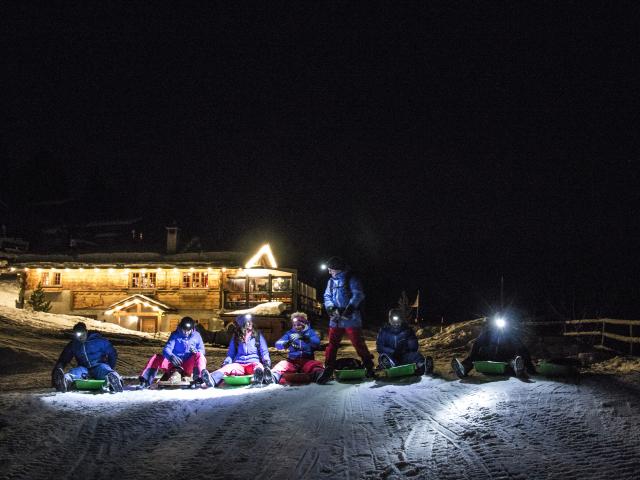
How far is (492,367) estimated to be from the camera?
8984 mm

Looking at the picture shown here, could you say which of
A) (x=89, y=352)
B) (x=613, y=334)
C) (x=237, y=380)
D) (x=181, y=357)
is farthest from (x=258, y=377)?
(x=613, y=334)

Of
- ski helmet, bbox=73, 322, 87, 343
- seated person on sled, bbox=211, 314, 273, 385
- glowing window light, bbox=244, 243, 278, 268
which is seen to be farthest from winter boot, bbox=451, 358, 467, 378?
glowing window light, bbox=244, 243, 278, 268

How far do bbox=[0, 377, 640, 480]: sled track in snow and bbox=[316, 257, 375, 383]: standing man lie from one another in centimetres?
186

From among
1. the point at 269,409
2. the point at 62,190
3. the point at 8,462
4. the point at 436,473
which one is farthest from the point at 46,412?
the point at 62,190

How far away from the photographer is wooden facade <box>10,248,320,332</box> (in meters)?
35.6

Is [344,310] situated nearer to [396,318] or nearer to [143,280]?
[396,318]

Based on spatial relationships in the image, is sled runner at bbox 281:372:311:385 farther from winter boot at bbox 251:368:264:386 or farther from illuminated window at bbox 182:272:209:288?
illuminated window at bbox 182:272:209:288

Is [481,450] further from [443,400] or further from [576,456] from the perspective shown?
[443,400]

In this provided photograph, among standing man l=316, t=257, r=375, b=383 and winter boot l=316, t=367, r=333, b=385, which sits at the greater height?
standing man l=316, t=257, r=375, b=383

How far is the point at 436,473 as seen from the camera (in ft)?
14.4

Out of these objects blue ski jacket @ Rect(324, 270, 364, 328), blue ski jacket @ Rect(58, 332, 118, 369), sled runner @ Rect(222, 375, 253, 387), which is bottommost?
sled runner @ Rect(222, 375, 253, 387)

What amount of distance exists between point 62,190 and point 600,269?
69528 millimetres

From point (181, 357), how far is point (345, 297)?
10.6 feet

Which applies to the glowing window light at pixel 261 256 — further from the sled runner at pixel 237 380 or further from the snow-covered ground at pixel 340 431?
the snow-covered ground at pixel 340 431
